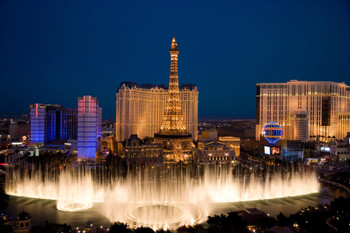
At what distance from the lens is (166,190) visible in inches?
987

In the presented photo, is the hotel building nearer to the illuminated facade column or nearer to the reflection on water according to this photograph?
the illuminated facade column

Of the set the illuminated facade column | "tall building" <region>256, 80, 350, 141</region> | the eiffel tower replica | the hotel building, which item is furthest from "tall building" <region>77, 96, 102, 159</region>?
"tall building" <region>256, 80, 350, 141</region>

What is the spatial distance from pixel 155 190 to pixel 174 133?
61.7 ft

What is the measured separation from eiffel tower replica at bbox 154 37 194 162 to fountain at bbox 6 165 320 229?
7.17 meters

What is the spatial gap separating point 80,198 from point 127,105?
27444mm

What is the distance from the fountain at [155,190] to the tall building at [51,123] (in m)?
18.7

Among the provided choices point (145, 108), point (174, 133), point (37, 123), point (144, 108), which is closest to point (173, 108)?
point (174, 133)

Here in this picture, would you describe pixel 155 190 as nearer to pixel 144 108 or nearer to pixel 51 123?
pixel 144 108

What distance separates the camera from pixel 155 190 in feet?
82.1

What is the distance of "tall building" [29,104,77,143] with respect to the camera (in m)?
47.5

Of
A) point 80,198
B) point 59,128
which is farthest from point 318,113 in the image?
point 59,128

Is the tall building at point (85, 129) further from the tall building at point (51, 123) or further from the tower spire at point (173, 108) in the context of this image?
the tall building at point (51, 123)

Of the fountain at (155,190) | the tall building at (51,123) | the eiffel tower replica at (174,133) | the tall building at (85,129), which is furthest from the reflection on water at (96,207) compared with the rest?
the tall building at (51,123)

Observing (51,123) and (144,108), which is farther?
(51,123)
